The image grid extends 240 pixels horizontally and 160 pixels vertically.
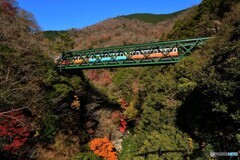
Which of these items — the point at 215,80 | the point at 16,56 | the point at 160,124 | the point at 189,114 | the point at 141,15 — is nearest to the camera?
the point at 215,80

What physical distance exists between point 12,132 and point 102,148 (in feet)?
38.1

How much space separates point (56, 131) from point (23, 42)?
10279 mm

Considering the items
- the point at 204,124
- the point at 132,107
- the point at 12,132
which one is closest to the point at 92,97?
the point at 132,107

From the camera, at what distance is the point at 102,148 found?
28.0m

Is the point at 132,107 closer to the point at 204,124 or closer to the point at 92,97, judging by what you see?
the point at 92,97

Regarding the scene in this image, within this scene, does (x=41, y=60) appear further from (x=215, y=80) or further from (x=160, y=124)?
(x=215, y=80)

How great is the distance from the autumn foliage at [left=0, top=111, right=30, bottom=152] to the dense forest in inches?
2.6

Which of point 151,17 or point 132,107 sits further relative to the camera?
point 151,17

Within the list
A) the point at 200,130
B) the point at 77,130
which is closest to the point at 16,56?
the point at 77,130

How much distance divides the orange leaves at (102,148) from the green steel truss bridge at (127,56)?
25.8 feet

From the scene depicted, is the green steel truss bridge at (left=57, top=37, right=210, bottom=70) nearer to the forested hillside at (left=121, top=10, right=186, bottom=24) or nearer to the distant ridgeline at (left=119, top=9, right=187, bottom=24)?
the forested hillside at (left=121, top=10, right=186, bottom=24)

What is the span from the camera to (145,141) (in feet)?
59.2

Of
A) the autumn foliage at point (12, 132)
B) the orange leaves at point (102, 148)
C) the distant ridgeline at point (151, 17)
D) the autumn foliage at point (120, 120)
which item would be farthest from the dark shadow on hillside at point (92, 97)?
the distant ridgeline at point (151, 17)

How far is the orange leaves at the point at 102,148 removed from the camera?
27391 mm
